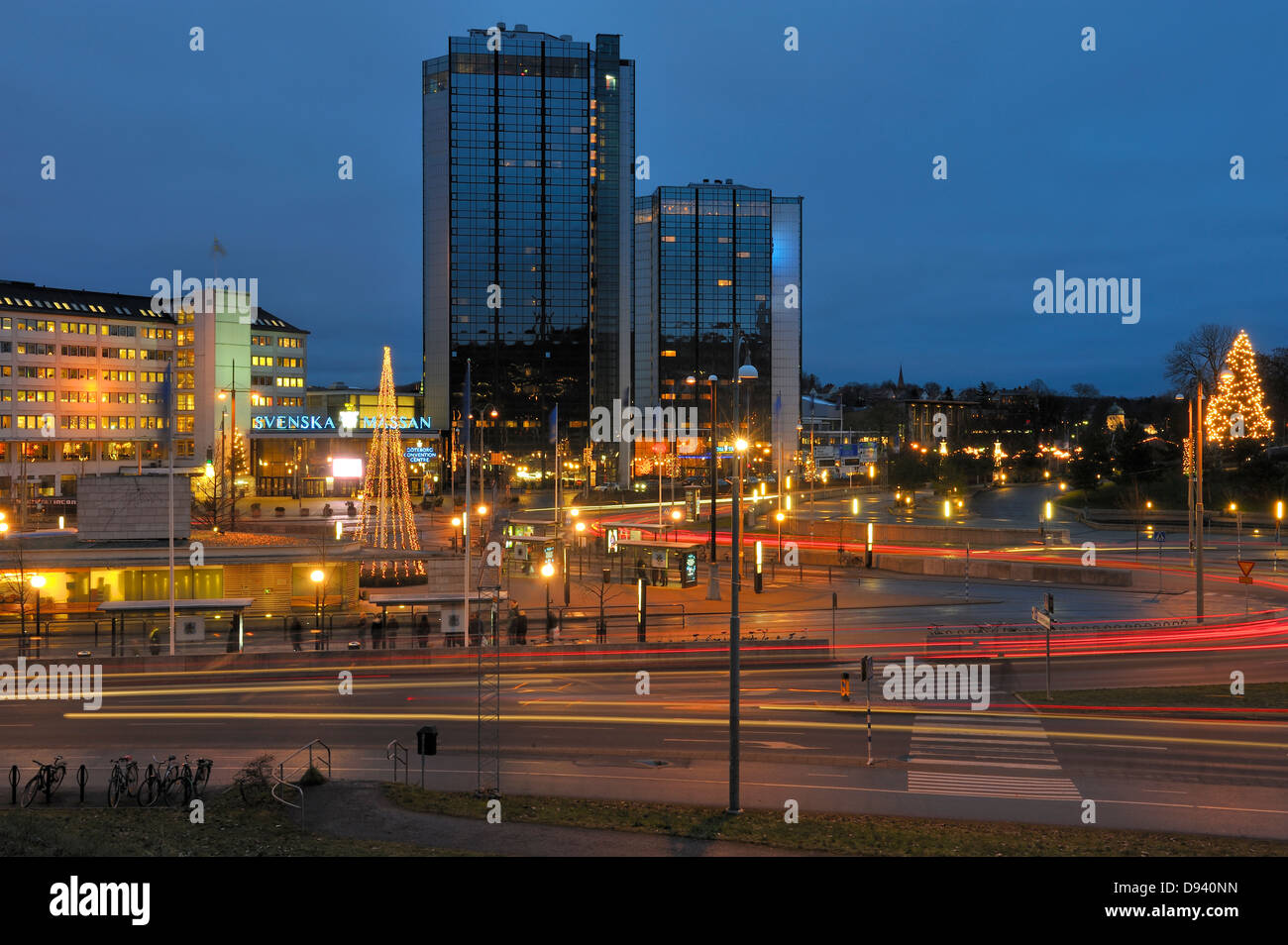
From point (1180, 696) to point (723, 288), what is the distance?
124 m

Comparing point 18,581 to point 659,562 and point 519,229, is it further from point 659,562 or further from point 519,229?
point 519,229

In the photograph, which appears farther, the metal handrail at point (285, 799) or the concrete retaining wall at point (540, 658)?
the concrete retaining wall at point (540, 658)

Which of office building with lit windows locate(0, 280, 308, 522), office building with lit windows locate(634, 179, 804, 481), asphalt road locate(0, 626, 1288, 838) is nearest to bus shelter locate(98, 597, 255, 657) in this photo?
asphalt road locate(0, 626, 1288, 838)

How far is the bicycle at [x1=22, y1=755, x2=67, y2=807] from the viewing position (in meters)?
16.6

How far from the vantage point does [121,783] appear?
16625 mm

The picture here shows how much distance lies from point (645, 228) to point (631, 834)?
13897 centimetres

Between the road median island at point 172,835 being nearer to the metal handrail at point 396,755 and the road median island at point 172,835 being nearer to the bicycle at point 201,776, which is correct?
the bicycle at point 201,776

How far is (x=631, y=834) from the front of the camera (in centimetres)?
1428

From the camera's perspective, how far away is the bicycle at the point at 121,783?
16.5 m

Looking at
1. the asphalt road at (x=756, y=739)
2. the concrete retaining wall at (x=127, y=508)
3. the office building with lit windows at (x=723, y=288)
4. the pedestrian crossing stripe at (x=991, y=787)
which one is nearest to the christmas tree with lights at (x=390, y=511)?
the concrete retaining wall at (x=127, y=508)

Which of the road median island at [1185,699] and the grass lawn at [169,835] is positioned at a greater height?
the grass lawn at [169,835]

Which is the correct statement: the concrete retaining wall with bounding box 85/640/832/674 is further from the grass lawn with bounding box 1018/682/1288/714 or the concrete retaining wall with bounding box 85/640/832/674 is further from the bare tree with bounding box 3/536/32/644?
the bare tree with bounding box 3/536/32/644

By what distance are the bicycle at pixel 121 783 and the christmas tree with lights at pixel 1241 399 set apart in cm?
7727
